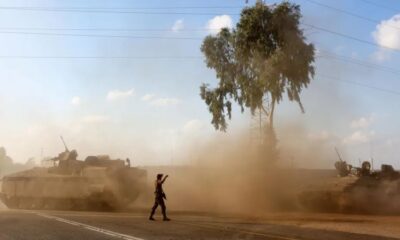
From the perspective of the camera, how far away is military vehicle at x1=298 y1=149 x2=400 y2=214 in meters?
28.4

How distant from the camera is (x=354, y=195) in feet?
93.8

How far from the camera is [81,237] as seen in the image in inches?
508

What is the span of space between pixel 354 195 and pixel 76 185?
16.0 metres

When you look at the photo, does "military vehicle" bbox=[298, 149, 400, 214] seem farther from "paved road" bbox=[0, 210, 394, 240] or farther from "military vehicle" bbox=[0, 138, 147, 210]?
"paved road" bbox=[0, 210, 394, 240]

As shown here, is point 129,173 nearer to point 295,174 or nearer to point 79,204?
point 79,204

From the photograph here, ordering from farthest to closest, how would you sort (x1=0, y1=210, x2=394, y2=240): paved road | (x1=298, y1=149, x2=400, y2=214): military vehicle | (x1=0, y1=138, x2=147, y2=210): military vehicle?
1. (x1=0, y1=138, x2=147, y2=210): military vehicle
2. (x1=298, y1=149, x2=400, y2=214): military vehicle
3. (x1=0, y1=210, x2=394, y2=240): paved road

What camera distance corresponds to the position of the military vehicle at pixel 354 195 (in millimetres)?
28391

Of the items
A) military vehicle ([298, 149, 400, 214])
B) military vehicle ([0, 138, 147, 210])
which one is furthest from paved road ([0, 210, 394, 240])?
military vehicle ([0, 138, 147, 210])

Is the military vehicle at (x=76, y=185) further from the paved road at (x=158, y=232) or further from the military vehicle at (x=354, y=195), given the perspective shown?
the paved road at (x=158, y=232)

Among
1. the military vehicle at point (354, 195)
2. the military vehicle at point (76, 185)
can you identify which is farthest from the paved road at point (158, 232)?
the military vehicle at point (76, 185)

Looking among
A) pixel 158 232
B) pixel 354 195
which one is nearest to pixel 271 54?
pixel 354 195

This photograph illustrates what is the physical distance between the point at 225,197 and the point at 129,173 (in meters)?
6.40

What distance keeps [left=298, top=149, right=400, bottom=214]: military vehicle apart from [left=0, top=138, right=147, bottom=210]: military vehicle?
1032 cm

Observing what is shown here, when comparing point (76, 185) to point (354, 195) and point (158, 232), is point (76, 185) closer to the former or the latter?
point (354, 195)
